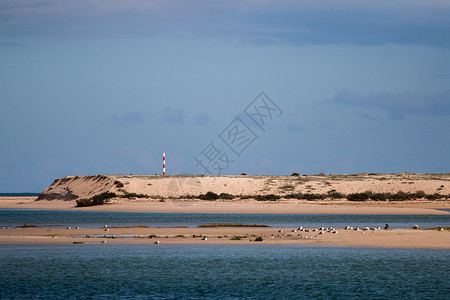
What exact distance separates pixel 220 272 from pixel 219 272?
0.05 m

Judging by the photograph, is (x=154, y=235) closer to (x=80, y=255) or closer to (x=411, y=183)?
(x=80, y=255)

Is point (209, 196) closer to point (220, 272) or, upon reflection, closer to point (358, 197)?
point (358, 197)

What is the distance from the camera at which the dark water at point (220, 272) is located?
23656mm

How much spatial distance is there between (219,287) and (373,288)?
20.3 ft

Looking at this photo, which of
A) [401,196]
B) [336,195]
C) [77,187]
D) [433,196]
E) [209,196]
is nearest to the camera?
[401,196]

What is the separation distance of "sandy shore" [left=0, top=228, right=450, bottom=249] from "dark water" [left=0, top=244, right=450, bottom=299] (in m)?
2.07

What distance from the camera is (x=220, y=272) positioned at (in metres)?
28.3

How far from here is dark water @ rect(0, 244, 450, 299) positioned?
77.6ft

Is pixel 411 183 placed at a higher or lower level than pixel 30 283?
higher

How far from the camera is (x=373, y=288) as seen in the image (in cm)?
2456

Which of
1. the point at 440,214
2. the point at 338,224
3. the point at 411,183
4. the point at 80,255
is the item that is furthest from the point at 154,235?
the point at 411,183

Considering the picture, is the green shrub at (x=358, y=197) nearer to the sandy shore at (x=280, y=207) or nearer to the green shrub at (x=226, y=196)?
the sandy shore at (x=280, y=207)

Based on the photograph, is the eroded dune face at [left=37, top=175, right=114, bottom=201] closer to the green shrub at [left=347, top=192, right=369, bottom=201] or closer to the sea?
the green shrub at [left=347, top=192, right=369, bottom=201]

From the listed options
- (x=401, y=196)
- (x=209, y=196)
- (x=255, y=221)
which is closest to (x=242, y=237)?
(x=255, y=221)
